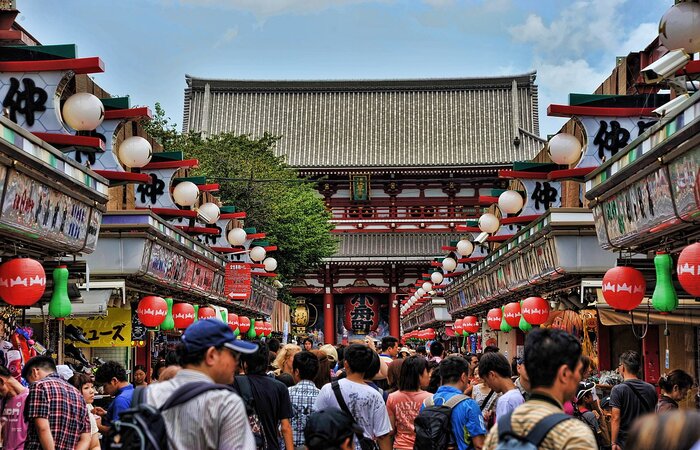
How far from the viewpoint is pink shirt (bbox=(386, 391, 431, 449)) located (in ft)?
28.5

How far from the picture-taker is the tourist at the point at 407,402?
342 inches

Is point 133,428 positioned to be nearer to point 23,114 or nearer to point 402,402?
point 402,402

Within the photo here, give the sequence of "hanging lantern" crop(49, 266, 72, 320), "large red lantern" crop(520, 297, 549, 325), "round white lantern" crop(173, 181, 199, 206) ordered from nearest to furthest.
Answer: "hanging lantern" crop(49, 266, 72, 320), "large red lantern" crop(520, 297, 549, 325), "round white lantern" crop(173, 181, 199, 206)

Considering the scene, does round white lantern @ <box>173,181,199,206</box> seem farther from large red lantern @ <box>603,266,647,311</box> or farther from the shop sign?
large red lantern @ <box>603,266,647,311</box>

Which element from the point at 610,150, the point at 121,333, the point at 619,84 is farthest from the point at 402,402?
the point at 619,84

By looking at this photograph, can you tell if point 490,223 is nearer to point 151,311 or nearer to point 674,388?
point 151,311

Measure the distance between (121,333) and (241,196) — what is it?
18.7 meters

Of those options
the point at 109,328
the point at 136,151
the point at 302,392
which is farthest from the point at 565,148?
the point at 109,328

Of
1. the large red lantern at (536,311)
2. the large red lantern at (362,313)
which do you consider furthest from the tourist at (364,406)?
the large red lantern at (362,313)

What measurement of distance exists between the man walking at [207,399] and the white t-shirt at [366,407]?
3009 millimetres

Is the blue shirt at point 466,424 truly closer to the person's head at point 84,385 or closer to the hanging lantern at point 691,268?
the hanging lantern at point 691,268

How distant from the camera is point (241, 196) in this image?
34344mm

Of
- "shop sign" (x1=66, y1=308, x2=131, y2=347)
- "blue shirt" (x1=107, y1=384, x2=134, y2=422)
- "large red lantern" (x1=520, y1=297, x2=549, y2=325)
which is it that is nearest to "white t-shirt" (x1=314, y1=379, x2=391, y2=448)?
"blue shirt" (x1=107, y1=384, x2=134, y2=422)

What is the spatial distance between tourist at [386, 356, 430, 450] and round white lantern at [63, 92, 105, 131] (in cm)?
483
